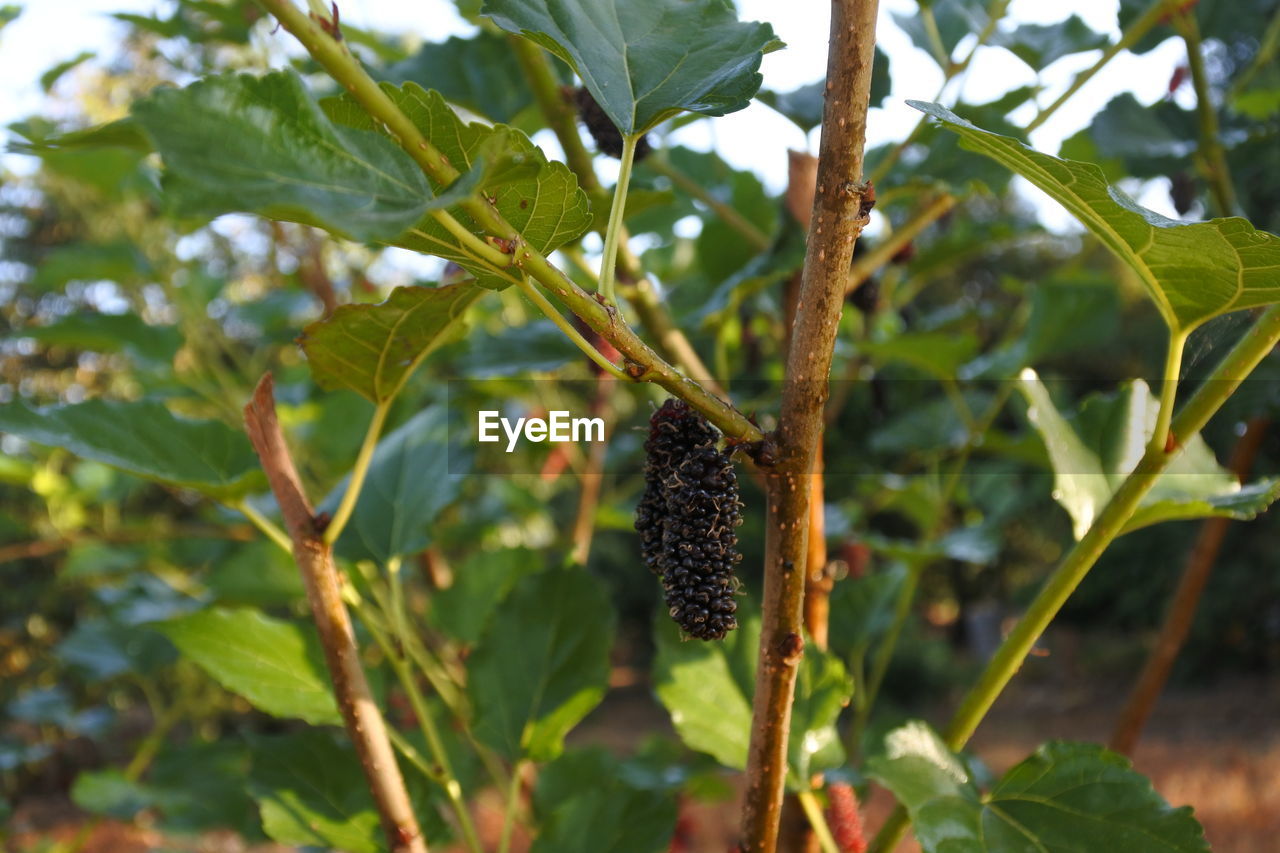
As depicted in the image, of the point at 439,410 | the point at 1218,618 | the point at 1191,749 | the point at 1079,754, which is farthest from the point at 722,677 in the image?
the point at 1218,618

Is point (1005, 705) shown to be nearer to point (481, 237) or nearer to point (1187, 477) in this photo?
point (1187, 477)

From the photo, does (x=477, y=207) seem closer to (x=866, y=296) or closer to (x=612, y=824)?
(x=612, y=824)

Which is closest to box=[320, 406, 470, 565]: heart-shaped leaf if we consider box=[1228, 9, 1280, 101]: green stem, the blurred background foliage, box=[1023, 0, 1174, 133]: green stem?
the blurred background foliage

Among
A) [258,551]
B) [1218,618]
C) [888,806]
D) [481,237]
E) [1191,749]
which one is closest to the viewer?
[481,237]

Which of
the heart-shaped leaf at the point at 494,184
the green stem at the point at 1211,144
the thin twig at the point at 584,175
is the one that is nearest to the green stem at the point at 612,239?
the heart-shaped leaf at the point at 494,184

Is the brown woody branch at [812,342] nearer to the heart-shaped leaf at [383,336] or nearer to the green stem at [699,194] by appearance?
the heart-shaped leaf at [383,336]

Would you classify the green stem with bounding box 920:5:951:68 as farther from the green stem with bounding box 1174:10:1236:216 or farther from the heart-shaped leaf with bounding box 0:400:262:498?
the heart-shaped leaf with bounding box 0:400:262:498

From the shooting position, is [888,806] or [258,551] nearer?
[258,551]
